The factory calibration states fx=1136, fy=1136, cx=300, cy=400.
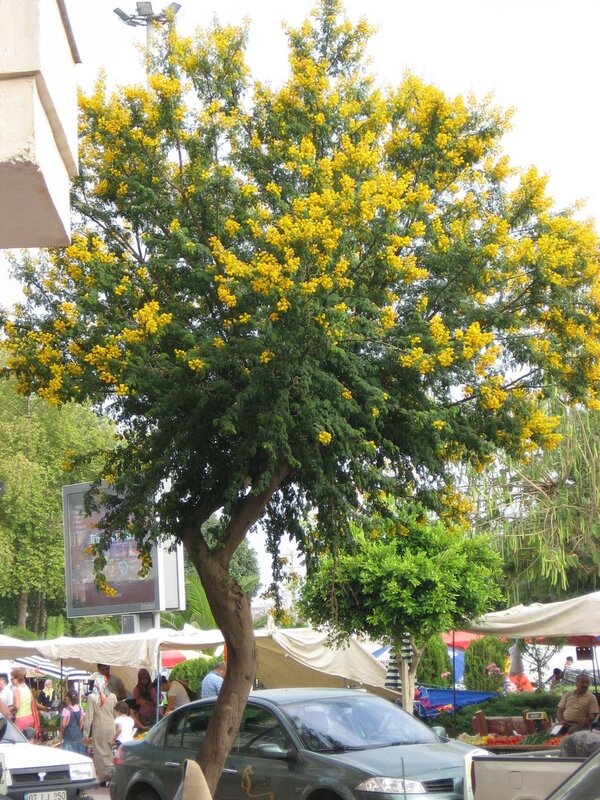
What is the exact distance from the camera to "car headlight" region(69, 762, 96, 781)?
12422mm

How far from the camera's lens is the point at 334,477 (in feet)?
36.0

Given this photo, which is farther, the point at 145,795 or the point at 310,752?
the point at 145,795

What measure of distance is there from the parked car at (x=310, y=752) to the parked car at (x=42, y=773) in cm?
61

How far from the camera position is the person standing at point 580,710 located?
16281mm

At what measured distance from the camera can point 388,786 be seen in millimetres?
10141

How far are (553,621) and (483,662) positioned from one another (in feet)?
41.3

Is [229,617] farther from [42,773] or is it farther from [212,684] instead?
[212,684]

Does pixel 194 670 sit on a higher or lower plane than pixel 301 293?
lower

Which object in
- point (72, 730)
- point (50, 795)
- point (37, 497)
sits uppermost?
point (37, 497)

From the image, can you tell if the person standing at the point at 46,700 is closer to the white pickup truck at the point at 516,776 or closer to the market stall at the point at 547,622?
the market stall at the point at 547,622

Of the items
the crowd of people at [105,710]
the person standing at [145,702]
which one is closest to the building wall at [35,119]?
the crowd of people at [105,710]

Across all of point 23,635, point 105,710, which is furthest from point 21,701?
point 23,635

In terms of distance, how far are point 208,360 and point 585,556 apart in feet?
65.1

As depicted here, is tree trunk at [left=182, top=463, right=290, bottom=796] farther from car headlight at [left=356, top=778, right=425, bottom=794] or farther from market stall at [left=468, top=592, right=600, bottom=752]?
market stall at [left=468, top=592, right=600, bottom=752]
